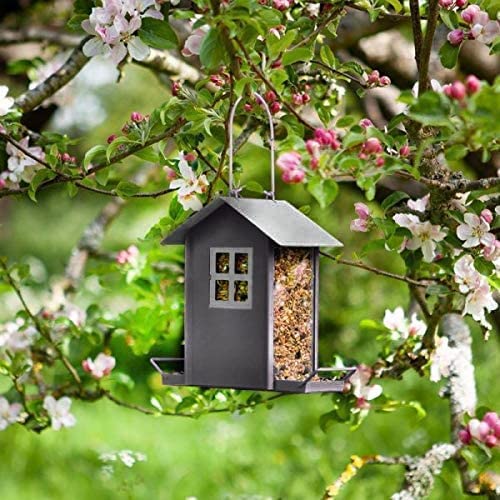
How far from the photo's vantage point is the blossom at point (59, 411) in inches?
99.5

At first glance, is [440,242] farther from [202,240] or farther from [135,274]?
[135,274]

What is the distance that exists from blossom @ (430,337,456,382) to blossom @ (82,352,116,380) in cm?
75

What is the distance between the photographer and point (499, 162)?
3.31m

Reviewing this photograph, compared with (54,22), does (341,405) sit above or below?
below

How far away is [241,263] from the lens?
70.2 inches

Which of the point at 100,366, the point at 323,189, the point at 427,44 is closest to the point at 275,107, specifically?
the point at 427,44

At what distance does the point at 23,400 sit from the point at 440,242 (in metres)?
1.09

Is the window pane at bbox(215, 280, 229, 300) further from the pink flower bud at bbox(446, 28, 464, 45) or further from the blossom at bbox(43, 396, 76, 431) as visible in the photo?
the blossom at bbox(43, 396, 76, 431)

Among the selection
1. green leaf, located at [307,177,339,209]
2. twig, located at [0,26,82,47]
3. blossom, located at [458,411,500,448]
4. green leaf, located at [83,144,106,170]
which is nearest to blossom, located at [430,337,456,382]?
blossom, located at [458,411,500,448]

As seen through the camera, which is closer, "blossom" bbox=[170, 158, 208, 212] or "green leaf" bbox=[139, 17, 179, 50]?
"green leaf" bbox=[139, 17, 179, 50]

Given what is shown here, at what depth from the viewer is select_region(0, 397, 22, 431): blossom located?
252 cm

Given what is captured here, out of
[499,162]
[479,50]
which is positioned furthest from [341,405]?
[479,50]

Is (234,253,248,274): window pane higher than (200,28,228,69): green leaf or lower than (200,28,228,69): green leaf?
lower

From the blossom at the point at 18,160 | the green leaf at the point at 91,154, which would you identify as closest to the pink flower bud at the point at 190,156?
the green leaf at the point at 91,154
